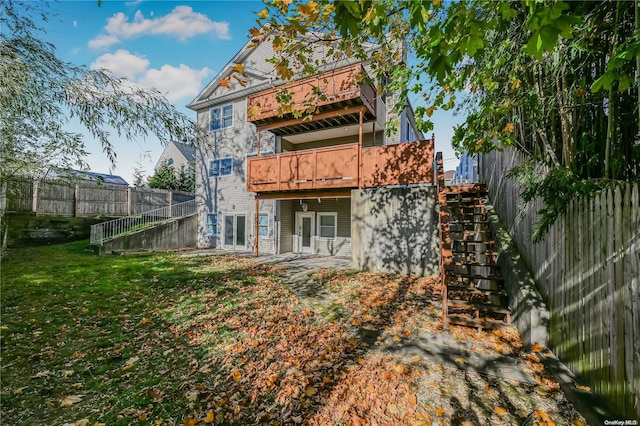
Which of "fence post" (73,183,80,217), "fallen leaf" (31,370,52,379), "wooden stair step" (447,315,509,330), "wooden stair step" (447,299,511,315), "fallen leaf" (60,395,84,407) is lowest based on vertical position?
"fallen leaf" (60,395,84,407)

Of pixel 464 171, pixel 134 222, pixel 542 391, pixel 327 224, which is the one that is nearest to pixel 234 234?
pixel 134 222

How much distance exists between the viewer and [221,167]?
46.8ft

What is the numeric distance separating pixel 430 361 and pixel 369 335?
38.4 inches

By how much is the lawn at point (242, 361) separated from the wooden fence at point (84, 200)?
739 centimetres

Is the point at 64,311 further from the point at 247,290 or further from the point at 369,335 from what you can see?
the point at 369,335

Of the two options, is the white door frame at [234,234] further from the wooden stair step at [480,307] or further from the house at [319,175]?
the wooden stair step at [480,307]

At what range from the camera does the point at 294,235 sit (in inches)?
504

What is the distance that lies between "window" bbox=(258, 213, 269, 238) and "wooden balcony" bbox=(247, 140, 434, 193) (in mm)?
2089

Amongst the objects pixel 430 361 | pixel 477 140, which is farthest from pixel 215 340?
pixel 477 140

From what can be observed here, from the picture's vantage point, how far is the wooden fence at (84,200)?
446 inches

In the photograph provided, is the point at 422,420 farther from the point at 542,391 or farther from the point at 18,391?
the point at 18,391

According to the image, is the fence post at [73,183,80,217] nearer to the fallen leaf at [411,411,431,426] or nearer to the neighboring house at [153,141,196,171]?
the neighboring house at [153,141,196,171]

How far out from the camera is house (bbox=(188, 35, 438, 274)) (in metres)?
7.73

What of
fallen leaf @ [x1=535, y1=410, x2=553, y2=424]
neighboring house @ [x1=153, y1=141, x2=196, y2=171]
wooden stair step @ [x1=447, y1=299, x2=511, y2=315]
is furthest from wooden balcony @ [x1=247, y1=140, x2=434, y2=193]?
neighboring house @ [x1=153, y1=141, x2=196, y2=171]
